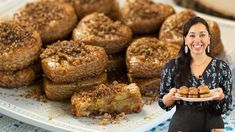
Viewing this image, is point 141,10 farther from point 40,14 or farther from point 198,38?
point 198,38

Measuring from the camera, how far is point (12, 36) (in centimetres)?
184

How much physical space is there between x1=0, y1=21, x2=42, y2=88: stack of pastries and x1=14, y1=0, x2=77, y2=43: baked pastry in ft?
0.28

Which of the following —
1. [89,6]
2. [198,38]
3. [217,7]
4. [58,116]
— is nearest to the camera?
[198,38]

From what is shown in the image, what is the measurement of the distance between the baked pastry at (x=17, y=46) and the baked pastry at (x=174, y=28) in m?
0.47

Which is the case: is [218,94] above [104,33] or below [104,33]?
above

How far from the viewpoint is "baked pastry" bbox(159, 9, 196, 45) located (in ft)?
6.51

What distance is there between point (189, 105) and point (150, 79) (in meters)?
0.65

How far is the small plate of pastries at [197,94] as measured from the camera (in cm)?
110

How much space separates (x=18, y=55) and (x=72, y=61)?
18 cm

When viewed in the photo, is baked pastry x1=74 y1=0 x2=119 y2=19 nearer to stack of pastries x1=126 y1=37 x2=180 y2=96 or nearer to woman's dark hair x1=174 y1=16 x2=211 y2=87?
stack of pastries x1=126 y1=37 x2=180 y2=96

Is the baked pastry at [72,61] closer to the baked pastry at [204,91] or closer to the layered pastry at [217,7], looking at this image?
the baked pastry at [204,91]

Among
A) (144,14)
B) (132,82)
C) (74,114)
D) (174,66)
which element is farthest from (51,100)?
(174,66)

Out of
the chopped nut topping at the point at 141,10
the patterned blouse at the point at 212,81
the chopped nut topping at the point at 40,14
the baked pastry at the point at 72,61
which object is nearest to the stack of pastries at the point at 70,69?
the baked pastry at the point at 72,61

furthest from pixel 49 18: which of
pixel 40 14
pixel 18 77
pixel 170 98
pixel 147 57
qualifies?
pixel 170 98
